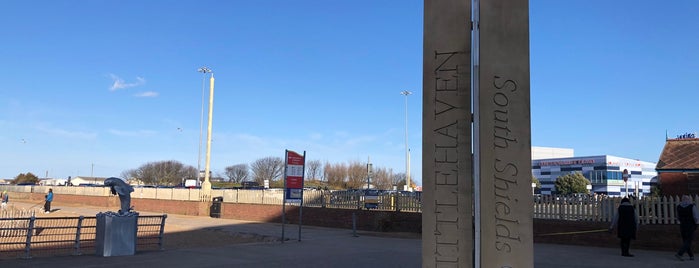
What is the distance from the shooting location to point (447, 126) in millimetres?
6055

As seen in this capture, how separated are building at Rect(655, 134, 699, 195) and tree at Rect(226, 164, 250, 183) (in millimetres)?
101797

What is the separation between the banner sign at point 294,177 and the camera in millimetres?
18250

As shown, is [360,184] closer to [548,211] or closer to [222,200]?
[222,200]

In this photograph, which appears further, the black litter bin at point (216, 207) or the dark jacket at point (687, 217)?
the black litter bin at point (216, 207)

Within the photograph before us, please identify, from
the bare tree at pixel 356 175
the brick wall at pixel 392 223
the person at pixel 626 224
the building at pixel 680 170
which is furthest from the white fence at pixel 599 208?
the bare tree at pixel 356 175

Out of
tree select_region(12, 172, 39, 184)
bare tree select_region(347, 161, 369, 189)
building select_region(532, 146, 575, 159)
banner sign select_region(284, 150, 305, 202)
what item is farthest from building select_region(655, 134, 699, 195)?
tree select_region(12, 172, 39, 184)

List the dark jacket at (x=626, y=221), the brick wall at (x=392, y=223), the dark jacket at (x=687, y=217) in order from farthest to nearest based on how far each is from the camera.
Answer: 1. the brick wall at (x=392, y=223)
2. the dark jacket at (x=626, y=221)
3. the dark jacket at (x=687, y=217)

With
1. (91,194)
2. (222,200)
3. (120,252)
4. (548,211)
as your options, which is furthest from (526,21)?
(91,194)

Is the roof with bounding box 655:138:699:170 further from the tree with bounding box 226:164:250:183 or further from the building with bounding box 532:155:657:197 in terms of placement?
the tree with bounding box 226:164:250:183

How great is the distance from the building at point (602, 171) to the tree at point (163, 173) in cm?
7770

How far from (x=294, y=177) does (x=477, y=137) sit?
519 inches

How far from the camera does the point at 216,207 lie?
34812 millimetres

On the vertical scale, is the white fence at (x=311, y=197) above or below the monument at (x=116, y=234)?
above

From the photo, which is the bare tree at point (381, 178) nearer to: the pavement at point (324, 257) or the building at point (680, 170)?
the building at point (680, 170)
